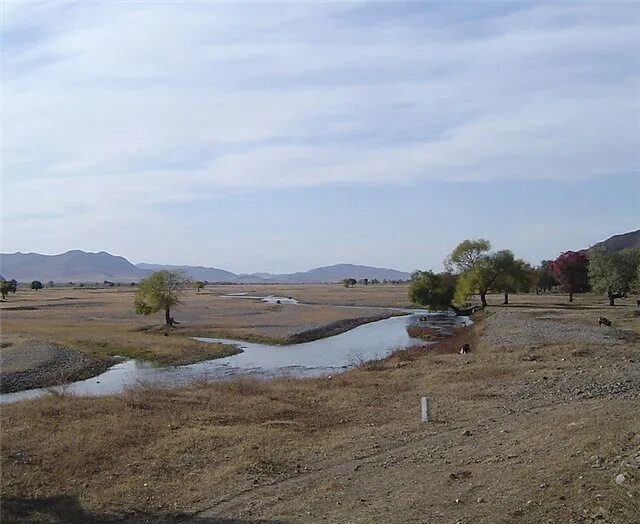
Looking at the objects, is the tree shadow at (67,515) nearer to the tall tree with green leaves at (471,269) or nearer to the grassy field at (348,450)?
the grassy field at (348,450)

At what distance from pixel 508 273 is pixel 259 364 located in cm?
5168

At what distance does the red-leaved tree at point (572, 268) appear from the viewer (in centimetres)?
9106

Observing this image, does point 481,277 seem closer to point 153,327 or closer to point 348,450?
point 153,327

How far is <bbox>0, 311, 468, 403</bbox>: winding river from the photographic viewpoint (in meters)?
35.0

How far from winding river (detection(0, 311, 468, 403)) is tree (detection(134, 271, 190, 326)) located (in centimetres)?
1123

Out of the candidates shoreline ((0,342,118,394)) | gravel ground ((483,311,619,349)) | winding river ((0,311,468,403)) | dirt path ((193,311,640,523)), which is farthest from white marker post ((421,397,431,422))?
shoreline ((0,342,118,394))

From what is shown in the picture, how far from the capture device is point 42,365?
4203cm

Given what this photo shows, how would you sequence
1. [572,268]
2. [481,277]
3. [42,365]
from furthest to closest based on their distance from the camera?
[572,268], [481,277], [42,365]

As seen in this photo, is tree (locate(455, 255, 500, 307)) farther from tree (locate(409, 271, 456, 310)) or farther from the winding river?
the winding river

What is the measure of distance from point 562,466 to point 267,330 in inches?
2095

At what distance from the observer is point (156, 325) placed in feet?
226

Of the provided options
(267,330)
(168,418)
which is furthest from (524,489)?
(267,330)

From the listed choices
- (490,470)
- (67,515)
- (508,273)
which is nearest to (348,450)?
(490,470)

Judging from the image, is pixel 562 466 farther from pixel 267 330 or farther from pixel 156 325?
pixel 156 325
